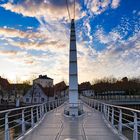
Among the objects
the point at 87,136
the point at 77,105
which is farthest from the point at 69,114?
the point at 87,136

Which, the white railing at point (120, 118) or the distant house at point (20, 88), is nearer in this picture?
the white railing at point (120, 118)

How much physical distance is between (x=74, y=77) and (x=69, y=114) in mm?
3061

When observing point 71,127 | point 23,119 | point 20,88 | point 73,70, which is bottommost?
point 71,127

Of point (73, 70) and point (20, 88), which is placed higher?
point (20, 88)

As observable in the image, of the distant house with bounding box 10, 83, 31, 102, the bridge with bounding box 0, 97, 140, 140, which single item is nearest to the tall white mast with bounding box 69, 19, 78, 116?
the bridge with bounding box 0, 97, 140, 140

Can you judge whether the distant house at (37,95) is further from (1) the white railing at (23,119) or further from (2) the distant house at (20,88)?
(1) the white railing at (23,119)

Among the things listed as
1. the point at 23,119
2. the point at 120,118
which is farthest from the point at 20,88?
the point at 120,118

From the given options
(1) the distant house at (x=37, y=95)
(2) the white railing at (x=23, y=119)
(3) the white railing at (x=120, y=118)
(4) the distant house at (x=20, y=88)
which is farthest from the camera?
(4) the distant house at (x=20, y=88)

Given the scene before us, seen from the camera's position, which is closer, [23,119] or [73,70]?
[23,119]

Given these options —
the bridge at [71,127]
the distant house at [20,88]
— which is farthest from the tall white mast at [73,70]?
the distant house at [20,88]

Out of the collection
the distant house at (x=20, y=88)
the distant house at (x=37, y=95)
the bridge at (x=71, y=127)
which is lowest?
the bridge at (x=71, y=127)

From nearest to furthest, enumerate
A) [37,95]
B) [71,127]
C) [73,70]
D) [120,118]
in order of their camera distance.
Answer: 1. [120,118]
2. [71,127]
3. [73,70]
4. [37,95]

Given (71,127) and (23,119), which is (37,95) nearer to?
(71,127)

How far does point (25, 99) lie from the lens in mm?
107438
